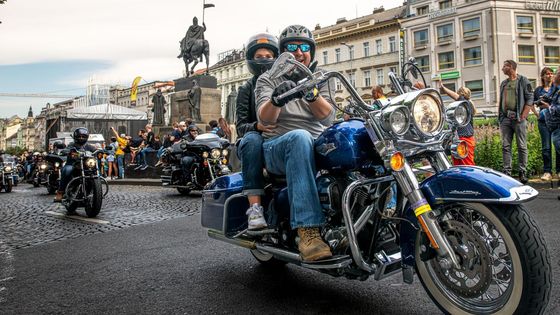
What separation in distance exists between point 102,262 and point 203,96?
17641 millimetres

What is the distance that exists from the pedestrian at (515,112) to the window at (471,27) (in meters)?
46.0

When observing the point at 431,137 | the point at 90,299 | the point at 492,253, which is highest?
the point at 431,137

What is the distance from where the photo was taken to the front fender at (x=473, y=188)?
80.0 inches

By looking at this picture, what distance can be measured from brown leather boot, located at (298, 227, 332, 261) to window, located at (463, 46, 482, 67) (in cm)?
5129

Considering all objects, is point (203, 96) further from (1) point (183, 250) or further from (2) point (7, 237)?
(1) point (183, 250)

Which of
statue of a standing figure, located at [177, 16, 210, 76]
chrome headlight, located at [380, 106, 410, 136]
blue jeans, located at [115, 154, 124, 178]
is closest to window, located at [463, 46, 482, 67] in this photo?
statue of a standing figure, located at [177, 16, 210, 76]

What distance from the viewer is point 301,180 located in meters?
2.68

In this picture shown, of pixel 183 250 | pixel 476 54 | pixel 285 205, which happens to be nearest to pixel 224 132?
pixel 183 250

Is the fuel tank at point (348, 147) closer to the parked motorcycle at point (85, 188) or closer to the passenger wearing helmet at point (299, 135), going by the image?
the passenger wearing helmet at point (299, 135)

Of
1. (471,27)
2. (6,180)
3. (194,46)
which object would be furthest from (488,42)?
(6,180)

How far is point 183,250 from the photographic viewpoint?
454 centimetres

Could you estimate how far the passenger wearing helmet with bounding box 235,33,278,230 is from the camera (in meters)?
3.10

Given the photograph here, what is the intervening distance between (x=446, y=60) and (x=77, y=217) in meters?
51.0

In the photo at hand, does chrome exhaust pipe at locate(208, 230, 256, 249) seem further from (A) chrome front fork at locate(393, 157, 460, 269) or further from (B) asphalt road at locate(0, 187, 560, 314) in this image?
(A) chrome front fork at locate(393, 157, 460, 269)
